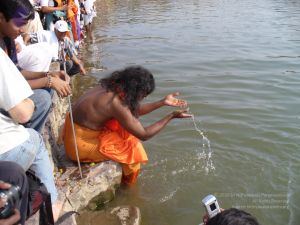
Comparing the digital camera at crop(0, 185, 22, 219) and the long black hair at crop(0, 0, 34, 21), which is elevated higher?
the long black hair at crop(0, 0, 34, 21)

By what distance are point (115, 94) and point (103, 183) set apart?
100 cm

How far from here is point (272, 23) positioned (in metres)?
15.8

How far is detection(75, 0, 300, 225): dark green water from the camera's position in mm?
4875

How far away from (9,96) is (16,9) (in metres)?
0.68

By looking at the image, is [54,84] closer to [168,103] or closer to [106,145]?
[106,145]

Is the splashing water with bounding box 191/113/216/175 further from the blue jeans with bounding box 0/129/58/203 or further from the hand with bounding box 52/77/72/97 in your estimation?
the blue jeans with bounding box 0/129/58/203

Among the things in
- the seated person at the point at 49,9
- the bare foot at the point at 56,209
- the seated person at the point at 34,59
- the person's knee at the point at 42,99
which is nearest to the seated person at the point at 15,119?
the bare foot at the point at 56,209

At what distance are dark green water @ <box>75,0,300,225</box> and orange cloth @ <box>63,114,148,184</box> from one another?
630mm

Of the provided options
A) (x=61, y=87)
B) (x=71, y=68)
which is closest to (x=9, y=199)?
(x=61, y=87)

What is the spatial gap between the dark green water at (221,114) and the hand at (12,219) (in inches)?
88.2

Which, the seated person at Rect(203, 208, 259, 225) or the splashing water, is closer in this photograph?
the seated person at Rect(203, 208, 259, 225)

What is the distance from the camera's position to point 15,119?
2.74 metres

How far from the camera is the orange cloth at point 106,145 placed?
4410 millimetres

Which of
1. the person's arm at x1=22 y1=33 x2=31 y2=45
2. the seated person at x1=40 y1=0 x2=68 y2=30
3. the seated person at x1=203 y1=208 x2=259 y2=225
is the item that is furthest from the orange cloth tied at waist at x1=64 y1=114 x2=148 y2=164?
the seated person at x1=40 y1=0 x2=68 y2=30
